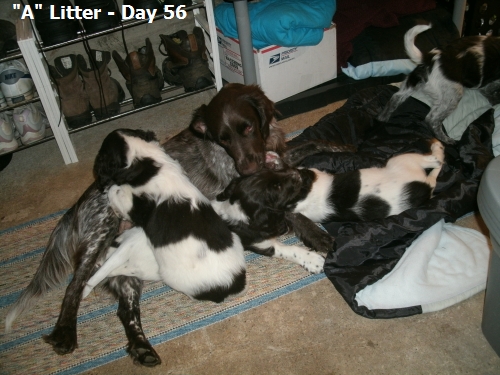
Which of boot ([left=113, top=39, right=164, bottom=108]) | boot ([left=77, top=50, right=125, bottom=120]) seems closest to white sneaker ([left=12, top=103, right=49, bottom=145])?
boot ([left=77, top=50, right=125, bottom=120])

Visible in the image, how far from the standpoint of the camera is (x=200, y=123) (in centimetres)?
261

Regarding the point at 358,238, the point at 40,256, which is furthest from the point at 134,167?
the point at 358,238

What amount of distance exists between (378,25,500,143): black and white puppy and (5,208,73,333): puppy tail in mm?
2557

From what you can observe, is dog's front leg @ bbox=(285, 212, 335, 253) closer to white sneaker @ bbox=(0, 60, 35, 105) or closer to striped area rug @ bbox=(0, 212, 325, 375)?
striped area rug @ bbox=(0, 212, 325, 375)

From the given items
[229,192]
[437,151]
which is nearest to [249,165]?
[229,192]

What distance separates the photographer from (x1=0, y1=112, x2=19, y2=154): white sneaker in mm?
3327

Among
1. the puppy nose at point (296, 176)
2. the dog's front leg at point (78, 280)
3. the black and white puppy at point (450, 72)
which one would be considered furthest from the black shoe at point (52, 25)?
the black and white puppy at point (450, 72)

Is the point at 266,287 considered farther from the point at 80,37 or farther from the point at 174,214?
the point at 80,37

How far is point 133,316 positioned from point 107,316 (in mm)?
211

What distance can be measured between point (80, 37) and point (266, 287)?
2276mm

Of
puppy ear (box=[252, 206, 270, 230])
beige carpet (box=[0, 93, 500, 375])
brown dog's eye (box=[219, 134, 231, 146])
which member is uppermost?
brown dog's eye (box=[219, 134, 231, 146])

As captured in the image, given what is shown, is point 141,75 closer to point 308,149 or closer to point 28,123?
point 28,123

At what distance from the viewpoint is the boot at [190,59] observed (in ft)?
12.2

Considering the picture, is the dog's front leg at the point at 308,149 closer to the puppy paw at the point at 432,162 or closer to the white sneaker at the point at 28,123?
the puppy paw at the point at 432,162
